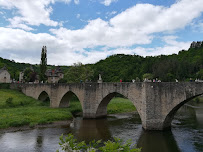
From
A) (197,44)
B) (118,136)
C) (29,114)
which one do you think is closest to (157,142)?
(118,136)

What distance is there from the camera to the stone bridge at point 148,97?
18.4 metres

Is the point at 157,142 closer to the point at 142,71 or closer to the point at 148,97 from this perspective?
the point at 148,97

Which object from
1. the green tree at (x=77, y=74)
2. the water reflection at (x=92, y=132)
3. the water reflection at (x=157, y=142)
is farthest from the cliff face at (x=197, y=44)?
the water reflection at (x=157, y=142)

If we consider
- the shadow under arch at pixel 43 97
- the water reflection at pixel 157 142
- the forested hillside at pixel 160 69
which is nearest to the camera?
the water reflection at pixel 157 142

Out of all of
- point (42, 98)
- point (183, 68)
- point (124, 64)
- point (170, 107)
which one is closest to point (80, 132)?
point (170, 107)

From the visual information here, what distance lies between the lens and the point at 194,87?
17.5 metres

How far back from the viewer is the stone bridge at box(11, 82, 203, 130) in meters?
18.4

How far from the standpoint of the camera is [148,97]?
20.5m

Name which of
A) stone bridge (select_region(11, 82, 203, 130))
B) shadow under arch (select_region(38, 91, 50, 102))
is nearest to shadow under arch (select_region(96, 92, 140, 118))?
stone bridge (select_region(11, 82, 203, 130))

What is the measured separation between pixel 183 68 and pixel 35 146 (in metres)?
73.4

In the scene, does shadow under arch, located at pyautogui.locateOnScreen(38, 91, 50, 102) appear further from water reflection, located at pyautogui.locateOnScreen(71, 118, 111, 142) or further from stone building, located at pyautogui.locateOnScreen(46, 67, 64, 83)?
stone building, located at pyautogui.locateOnScreen(46, 67, 64, 83)

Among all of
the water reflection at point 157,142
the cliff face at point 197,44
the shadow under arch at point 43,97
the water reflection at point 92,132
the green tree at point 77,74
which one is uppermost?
the cliff face at point 197,44

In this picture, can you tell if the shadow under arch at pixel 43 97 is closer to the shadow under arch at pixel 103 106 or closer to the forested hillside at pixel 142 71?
the forested hillside at pixel 142 71

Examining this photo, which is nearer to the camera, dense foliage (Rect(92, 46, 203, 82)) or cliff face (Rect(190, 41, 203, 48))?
dense foliage (Rect(92, 46, 203, 82))
